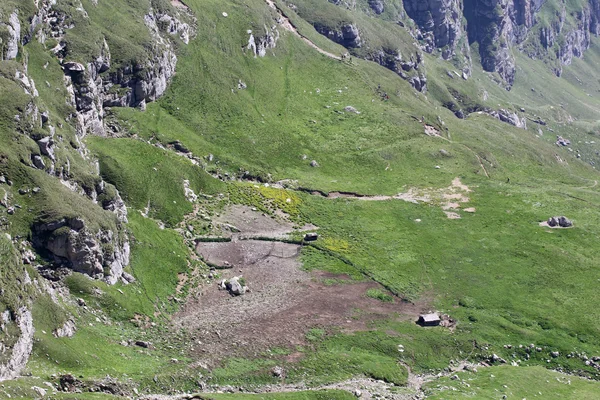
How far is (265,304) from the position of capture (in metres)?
108

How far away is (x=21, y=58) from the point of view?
404ft

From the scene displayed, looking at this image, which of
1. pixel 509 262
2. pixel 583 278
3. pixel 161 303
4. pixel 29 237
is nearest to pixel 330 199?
pixel 509 262

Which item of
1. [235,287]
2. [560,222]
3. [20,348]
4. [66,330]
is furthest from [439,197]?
[20,348]

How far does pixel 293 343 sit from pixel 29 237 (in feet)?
125

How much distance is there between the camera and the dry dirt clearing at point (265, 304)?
9588cm

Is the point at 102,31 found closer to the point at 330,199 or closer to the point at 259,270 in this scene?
the point at 330,199

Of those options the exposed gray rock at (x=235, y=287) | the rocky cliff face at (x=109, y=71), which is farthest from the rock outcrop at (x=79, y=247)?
the rocky cliff face at (x=109, y=71)

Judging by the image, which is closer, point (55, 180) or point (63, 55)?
point (55, 180)

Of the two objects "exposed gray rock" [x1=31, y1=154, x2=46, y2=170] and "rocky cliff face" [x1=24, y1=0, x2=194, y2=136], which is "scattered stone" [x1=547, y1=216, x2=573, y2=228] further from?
"exposed gray rock" [x1=31, y1=154, x2=46, y2=170]

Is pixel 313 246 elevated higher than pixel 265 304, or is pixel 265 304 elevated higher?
pixel 265 304

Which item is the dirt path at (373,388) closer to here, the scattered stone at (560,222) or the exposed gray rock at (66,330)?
the exposed gray rock at (66,330)

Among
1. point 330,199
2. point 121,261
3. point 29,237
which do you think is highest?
point 29,237

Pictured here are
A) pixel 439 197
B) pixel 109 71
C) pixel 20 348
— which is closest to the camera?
pixel 20 348

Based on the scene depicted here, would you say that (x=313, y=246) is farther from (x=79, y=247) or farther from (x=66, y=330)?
(x=66, y=330)
